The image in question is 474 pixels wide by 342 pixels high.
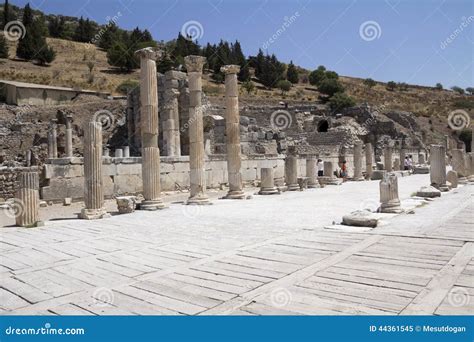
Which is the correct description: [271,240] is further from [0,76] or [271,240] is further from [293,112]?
[0,76]

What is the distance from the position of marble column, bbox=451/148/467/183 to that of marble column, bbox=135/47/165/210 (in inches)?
542

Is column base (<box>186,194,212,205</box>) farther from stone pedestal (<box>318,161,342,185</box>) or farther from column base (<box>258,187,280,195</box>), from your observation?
stone pedestal (<box>318,161,342,185</box>)

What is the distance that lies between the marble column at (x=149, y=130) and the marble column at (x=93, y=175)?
5.74 ft

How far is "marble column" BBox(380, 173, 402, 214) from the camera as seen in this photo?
10422mm

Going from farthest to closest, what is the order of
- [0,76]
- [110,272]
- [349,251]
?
1. [0,76]
2. [349,251]
3. [110,272]

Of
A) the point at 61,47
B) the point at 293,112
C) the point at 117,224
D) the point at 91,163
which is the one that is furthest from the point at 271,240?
the point at 61,47

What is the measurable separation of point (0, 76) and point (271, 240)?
59.9 metres

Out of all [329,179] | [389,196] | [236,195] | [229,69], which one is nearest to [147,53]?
[229,69]

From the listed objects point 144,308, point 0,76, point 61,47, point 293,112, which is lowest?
point 144,308

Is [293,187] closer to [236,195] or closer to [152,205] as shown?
[236,195]

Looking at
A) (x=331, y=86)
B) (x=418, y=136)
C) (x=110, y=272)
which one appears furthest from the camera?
(x=331, y=86)

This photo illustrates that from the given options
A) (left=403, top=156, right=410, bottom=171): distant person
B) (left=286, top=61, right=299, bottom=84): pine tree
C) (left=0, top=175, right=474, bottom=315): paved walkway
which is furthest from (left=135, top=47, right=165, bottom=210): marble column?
(left=286, top=61, right=299, bottom=84): pine tree

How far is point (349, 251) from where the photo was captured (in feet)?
20.6

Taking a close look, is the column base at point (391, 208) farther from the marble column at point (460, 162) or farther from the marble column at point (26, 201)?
the marble column at point (460, 162)
